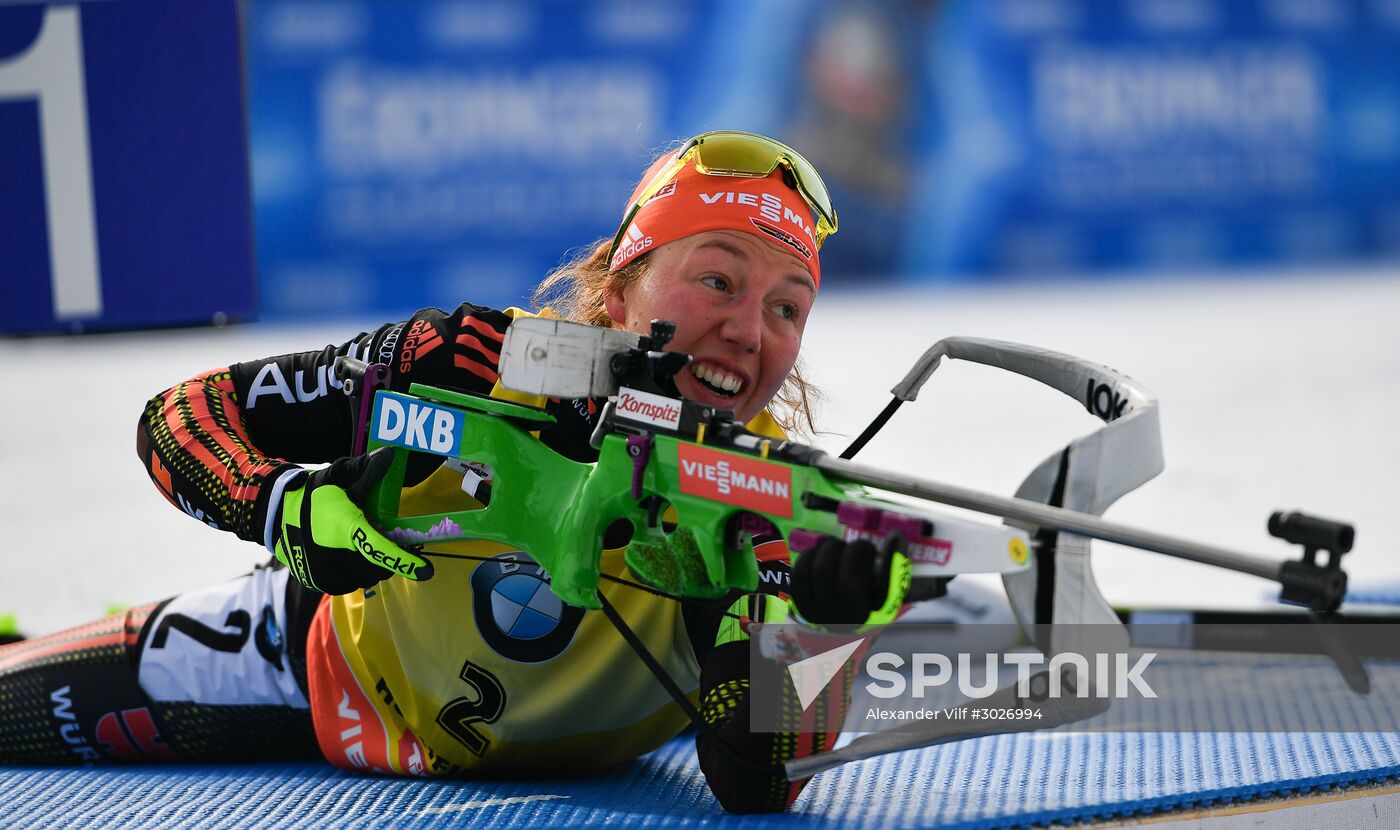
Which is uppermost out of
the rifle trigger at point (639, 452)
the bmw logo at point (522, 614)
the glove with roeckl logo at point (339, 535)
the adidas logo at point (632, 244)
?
the adidas logo at point (632, 244)

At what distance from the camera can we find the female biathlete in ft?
6.10

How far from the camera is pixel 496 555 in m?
1.98

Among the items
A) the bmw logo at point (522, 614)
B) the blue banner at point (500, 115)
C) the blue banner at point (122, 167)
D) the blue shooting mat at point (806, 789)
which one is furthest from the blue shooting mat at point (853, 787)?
the blue banner at point (500, 115)

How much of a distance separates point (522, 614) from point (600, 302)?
1.52 ft

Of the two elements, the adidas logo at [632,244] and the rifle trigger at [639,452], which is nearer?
the rifle trigger at [639,452]

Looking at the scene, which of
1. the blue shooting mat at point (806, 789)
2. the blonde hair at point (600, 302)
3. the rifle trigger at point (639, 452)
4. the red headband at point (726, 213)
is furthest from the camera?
the blonde hair at point (600, 302)

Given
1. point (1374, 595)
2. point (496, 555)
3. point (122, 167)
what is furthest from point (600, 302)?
point (1374, 595)

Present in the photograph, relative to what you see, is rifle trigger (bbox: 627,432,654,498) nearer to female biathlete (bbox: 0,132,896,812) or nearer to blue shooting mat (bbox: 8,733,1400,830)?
female biathlete (bbox: 0,132,896,812)

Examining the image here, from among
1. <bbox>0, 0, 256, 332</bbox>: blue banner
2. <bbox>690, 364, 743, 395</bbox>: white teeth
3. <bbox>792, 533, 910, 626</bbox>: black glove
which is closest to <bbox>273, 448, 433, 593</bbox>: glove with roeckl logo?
<bbox>690, 364, 743, 395</bbox>: white teeth

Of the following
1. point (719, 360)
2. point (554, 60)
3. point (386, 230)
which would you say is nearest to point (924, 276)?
point (554, 60)

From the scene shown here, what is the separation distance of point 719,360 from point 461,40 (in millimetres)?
7219

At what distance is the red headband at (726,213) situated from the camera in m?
1.99

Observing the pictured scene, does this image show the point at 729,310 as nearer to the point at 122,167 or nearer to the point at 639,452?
the point at 639,452

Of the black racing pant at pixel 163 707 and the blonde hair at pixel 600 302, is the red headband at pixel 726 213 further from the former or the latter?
the black racing pant at pixel 163 707
